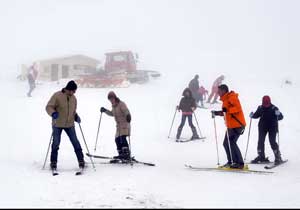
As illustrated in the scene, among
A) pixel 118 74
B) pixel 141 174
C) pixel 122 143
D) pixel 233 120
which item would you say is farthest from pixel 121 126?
pixel 118 74

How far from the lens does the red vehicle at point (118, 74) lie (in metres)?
27.3

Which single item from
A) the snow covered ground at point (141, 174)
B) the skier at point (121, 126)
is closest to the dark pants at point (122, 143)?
the skier at point (121, 126)

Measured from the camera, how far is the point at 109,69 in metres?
32.7

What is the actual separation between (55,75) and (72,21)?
8995 cm

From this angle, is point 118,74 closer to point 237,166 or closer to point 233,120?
point 233,120

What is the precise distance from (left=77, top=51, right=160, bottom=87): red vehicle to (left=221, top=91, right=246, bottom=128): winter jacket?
18780mm

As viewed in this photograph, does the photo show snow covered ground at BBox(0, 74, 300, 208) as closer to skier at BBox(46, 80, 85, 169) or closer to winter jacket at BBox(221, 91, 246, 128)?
skier at BBox(46, 80, 85, 169)

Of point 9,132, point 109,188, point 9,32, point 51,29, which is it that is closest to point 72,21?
point 51,29

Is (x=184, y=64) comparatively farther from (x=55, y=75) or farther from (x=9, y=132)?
(x=9, y=132)

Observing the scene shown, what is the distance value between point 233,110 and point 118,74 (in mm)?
22529

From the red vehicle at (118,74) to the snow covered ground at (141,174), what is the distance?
9225 millimetres

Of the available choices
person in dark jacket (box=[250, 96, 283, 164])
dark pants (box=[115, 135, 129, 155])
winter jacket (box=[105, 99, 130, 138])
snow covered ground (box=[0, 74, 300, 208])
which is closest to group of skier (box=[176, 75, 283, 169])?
person in dark jacket (box=[250, 96, 283, 164])

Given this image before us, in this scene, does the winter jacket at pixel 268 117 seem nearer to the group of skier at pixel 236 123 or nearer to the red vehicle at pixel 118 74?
the group of skier at pixel 236 123

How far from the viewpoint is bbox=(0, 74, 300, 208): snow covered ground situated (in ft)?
19.3
